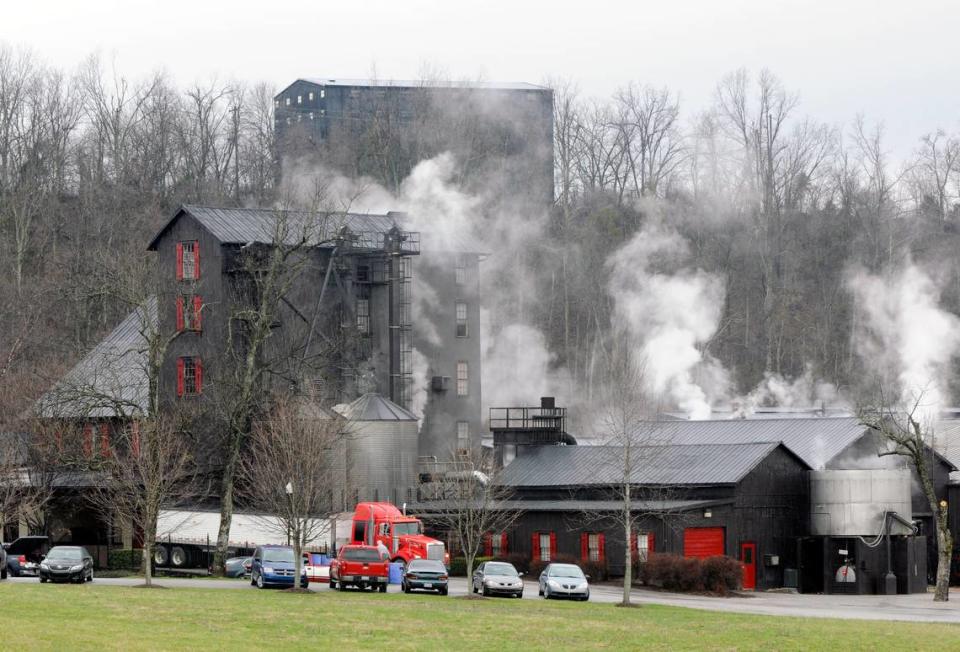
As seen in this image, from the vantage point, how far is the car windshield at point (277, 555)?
2035 inches

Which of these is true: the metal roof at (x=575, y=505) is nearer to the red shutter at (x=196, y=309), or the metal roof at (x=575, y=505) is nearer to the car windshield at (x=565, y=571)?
the car windshield at (x=565, y=571)

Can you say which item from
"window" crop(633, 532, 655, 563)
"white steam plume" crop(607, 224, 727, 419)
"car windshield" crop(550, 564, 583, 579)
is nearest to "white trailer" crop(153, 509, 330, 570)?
"window" crop(633, 532, 655, 563)

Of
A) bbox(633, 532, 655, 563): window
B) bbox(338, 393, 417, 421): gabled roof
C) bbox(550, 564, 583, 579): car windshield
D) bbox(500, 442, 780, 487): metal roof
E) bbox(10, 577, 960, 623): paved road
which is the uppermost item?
bbox(338, 393, 417, 421): gabled roof

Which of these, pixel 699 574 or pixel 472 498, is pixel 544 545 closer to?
pixel 472 498

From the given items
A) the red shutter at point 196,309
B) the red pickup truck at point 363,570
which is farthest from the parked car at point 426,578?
the red shutter at point 196,309

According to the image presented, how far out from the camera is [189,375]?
79562 mm

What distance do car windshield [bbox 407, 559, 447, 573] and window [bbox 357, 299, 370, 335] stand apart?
32.4 metres

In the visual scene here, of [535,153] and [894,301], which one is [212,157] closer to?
[535,153]

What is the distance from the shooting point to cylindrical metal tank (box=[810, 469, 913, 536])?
64.5 m

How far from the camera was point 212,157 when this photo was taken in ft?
401

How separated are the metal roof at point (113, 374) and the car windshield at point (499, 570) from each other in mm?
24364

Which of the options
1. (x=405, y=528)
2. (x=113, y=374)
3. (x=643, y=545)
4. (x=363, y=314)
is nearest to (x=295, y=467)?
(x=405, y=528)

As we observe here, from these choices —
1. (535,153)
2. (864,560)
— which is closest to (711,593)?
(864,560)

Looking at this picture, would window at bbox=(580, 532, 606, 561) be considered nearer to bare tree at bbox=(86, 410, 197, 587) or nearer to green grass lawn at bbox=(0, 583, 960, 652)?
bare tree at bbox=(86, 410, 197, 587)
